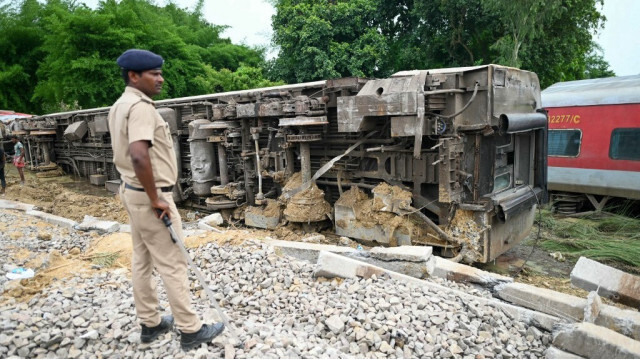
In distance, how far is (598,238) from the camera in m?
8.31

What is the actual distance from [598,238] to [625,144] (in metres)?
2.30

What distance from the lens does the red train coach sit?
900 cm

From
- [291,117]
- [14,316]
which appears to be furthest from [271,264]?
[291,117]

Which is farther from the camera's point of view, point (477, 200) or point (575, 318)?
point (477, 200)

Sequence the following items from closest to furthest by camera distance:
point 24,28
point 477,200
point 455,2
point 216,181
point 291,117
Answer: point 477,200
point 291,117
point 216,181
point 455,2
point 24,28

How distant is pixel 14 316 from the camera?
3.51m

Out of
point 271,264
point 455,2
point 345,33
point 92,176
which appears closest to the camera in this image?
point 271,264

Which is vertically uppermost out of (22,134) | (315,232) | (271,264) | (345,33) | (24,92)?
(345,33)

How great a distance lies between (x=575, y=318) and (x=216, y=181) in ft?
24.0

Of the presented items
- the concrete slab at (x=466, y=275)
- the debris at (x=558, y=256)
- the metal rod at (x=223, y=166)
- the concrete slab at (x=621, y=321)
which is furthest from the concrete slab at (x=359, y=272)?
the metal rod at (x=223, y=166)

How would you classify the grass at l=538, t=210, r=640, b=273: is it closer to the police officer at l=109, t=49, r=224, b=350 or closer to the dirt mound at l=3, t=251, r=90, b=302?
the police officer at l=109, t=49, r=224, b=350

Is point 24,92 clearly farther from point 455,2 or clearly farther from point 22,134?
point 455,2

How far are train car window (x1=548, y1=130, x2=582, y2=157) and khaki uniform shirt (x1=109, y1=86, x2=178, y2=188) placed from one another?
982 cm

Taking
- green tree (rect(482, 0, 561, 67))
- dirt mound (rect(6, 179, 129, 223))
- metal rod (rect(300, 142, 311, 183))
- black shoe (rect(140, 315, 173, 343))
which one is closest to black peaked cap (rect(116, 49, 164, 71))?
black shoe (rect(140, 315, 173, 343))
